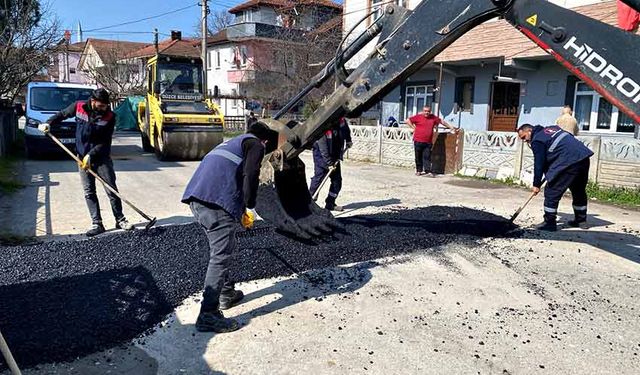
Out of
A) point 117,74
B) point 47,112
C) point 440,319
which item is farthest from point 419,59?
point 117,74

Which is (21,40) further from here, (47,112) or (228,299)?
(228,299)

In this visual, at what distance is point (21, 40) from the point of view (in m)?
13.5

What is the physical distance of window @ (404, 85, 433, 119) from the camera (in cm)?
1711

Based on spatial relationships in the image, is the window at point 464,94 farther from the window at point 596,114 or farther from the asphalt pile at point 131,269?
the asphalt pile at point 131,269

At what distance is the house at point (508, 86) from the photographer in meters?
12.5

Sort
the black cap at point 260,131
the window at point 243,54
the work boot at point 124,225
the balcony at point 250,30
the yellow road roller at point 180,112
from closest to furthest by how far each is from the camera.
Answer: the black cap at point 260,131, the work boot at point 124,225, the yellow road roller at point 180,112, the balcony at point 250,30, the window at point 243,54

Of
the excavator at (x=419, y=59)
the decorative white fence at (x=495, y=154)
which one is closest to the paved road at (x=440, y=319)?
the excavator at (x=419, y=59)

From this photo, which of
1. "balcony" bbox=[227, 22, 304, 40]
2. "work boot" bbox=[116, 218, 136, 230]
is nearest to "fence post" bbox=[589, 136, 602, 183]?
"work boot" bbox=[116, 218, 136, 230]

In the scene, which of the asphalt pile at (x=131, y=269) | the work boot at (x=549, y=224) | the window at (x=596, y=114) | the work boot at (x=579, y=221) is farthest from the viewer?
the window at (x=596, y=114)

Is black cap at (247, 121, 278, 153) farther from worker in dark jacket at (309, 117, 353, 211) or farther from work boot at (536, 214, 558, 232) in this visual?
work boot at (536, 214, 558, 232)

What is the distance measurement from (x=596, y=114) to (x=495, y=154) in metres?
3.70

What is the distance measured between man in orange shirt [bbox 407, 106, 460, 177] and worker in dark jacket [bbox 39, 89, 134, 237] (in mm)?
7360

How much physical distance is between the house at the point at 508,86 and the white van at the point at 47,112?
8.71 metres

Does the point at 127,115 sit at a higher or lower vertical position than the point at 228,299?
higher
